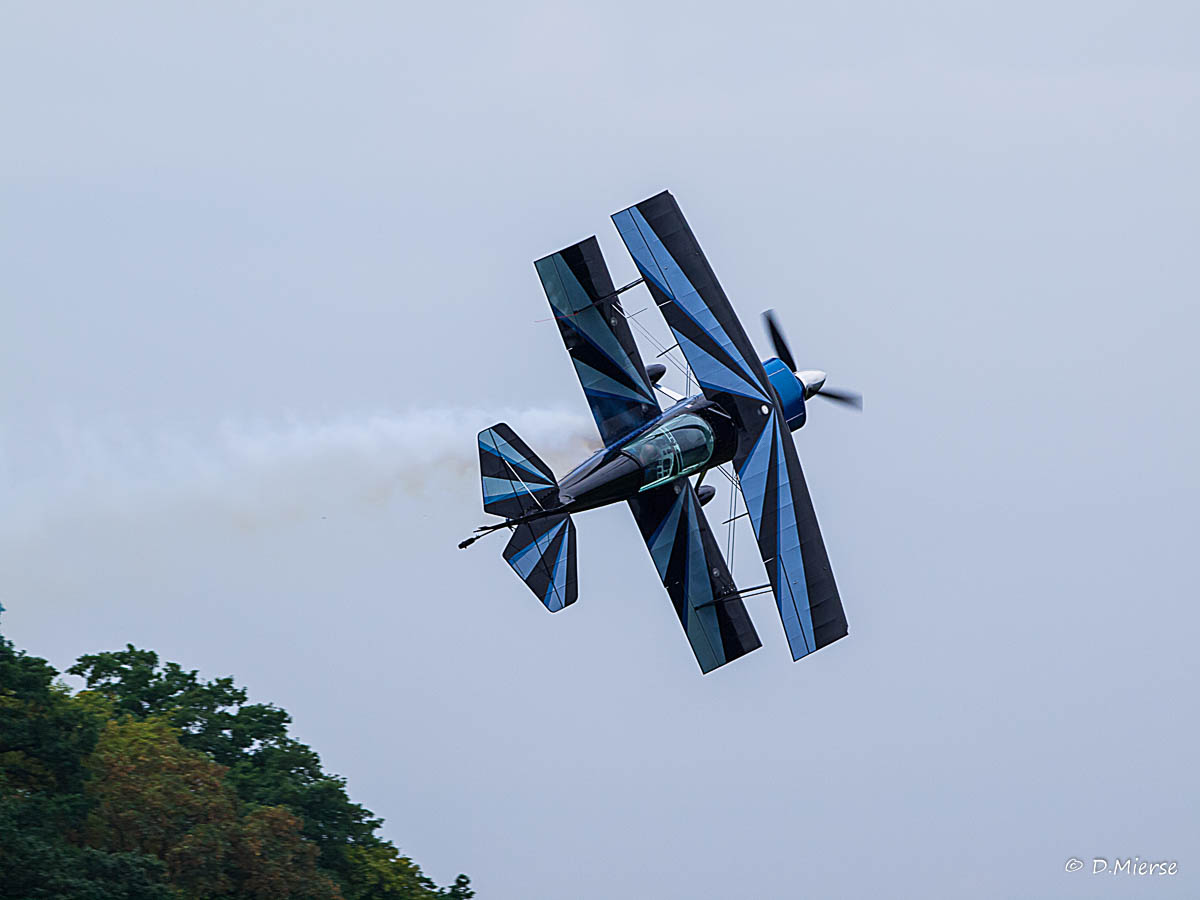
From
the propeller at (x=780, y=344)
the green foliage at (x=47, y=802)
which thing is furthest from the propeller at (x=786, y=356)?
the green foliage at (x=47, y=802)

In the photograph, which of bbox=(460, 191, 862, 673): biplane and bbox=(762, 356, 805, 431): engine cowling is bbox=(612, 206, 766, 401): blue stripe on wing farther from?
bbox=(762, 356, 805, 431): engine cowling

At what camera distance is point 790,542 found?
1097 inches

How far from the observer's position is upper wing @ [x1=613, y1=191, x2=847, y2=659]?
90.9 feet

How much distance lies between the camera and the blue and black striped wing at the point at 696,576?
30016 mm

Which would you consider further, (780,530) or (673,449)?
(673,449)

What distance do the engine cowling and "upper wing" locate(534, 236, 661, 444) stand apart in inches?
86.9

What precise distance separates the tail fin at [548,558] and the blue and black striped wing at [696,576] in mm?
2315

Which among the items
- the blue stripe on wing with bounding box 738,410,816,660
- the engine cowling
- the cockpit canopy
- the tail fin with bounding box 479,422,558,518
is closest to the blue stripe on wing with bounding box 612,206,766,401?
the cockpit canopy

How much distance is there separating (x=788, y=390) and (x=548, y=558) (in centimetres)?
531

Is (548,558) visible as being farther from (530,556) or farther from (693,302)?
(693,302)

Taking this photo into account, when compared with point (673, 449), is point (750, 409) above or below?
above

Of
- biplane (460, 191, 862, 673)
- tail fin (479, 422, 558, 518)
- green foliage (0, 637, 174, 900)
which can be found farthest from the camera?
green foliage (0, 637, 174, 900)

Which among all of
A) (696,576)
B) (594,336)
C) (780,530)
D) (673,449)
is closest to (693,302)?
(594,336)

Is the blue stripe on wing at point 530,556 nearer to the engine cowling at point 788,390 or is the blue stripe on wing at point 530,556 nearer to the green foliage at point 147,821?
the engine cowling at point 788,390
